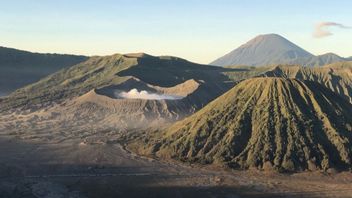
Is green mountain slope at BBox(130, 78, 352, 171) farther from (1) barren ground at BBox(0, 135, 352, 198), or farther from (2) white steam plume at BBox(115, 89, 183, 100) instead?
(2) white steam plume at BBox(115, 89, 183, 100)

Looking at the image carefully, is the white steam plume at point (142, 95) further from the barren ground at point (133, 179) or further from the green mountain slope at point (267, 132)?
the barren ground at point (133, 179)

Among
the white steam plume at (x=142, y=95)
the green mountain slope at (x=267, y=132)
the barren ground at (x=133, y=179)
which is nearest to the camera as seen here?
the barren ground at (x=133, y=179)

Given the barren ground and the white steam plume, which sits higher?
the white steam plume

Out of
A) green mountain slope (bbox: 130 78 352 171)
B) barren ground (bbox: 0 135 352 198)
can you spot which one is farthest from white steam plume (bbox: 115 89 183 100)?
barren ground (bbox: 0 135 352 198)

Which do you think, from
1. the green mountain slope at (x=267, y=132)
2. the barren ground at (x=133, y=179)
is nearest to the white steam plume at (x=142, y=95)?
the green mountain slope at (x=267, y=132)

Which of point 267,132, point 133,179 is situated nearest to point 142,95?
point 267,132

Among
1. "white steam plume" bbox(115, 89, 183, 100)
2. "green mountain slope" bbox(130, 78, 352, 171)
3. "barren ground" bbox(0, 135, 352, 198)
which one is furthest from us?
"white steam plume" bbox(115, 89, 183, 100)

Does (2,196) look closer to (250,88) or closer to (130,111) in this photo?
(250,88)

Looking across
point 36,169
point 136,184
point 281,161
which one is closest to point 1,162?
point 36,169
